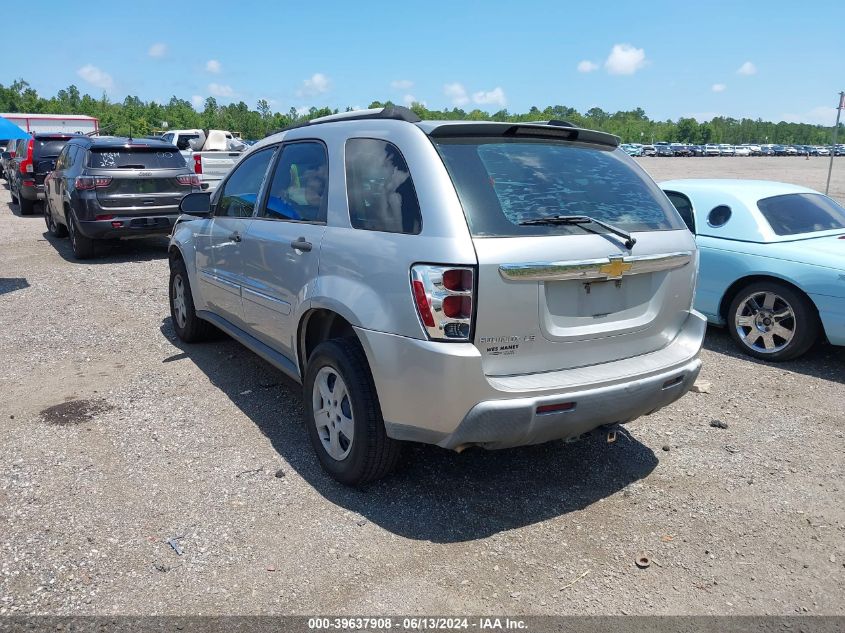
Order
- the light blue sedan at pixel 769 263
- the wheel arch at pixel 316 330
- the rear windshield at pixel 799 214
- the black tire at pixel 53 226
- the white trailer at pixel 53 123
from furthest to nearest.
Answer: the white trailer at pixel 53 123 → the black tire at pixel 53 226 → the rear windshield at pixel 799 214 → the light blue sedan at pixel 769 263 → the wheel arch at pixel 316 330

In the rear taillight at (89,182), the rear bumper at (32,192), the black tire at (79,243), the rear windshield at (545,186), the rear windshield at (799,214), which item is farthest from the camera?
the rear bumper at (32,192)

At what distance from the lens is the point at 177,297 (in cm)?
639

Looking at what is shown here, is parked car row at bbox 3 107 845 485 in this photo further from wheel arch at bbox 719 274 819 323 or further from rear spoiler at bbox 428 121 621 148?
wheel arch at bbox 719 274 819 323

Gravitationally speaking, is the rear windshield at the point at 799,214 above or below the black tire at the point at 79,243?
above

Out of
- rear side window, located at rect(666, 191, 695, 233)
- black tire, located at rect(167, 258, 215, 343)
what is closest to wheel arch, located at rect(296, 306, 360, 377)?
black tire, located at rect(167, 258, 215, 343)

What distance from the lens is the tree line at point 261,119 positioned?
8094 centimetres

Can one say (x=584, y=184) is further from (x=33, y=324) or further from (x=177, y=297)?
(x=33, y=324)

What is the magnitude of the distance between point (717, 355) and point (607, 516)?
3213 millimetres

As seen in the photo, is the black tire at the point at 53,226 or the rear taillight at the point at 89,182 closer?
the rear taillight at the point at 89,182

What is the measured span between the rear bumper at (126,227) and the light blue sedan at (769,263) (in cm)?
759

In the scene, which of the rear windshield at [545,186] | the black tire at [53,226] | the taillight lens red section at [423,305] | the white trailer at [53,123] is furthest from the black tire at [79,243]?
the white trailer at [53,123]

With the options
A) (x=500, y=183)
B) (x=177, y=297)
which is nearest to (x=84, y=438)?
(x=177, y=297)

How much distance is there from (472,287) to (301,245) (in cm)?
132

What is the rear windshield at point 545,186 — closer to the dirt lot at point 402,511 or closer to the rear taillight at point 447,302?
the rear taillight at point 447,302
